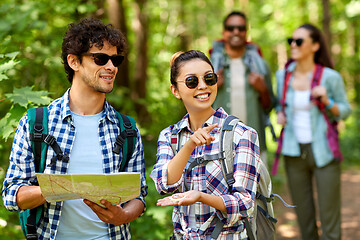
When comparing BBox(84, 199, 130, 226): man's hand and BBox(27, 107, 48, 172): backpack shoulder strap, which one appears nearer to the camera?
BBox(84, 199, 130, 226): man's hand

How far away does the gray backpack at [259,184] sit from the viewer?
7.36 ft

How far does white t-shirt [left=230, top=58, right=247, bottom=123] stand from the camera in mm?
4816

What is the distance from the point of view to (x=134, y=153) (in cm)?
260

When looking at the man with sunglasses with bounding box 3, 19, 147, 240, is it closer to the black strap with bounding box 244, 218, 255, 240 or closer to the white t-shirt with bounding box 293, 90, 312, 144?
the black strap with bounding box 244, 218, 255, 240

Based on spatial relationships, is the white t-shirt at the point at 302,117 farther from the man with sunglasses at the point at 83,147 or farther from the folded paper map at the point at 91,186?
the folded paper map at the point at 91,186

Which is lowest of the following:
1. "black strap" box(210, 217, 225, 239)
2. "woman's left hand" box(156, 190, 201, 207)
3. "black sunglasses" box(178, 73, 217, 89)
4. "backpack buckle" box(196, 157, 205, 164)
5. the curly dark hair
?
"black strap" box(210, 217, 225, 239)

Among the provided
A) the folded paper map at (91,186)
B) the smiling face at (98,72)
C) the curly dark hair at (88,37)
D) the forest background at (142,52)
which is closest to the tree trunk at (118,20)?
the forest background at (142,52)

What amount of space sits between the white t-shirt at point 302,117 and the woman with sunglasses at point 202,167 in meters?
2.56

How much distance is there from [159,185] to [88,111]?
75 centimetres

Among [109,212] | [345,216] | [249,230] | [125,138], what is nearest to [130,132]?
[125,138]

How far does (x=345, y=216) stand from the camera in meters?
7.52

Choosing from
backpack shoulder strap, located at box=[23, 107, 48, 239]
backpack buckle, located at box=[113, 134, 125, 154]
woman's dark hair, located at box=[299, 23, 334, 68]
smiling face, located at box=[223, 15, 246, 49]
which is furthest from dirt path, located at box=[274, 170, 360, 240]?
backpack shoulder strap, located at box=[23, 107, 48, 239]

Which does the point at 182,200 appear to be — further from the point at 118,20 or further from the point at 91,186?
the point at 118,20

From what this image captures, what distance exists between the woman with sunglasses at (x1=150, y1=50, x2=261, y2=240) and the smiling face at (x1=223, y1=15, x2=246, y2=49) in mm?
2560
